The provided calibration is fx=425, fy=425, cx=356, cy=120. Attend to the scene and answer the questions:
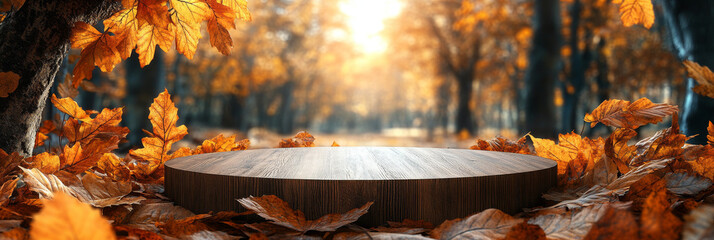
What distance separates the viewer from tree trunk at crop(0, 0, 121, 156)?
126cm

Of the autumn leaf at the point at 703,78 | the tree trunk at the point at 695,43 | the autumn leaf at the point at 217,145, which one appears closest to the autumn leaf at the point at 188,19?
the autumn leaf at the point at 217,145

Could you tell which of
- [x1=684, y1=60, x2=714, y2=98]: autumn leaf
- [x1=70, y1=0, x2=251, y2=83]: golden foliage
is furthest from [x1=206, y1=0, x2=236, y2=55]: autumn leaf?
[x1=684, y1=60, x2=714, y2=98]: autumn leaf

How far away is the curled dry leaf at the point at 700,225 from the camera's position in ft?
1.83

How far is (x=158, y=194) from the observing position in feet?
4.38

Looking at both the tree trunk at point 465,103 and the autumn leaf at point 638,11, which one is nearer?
the autumn leaf at point 638,11

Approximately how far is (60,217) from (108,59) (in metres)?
0.88

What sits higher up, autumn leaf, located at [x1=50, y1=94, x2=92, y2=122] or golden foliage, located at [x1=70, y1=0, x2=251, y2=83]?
golden foliage, located at [x1=70, y1=0, x2=251, y2=83]

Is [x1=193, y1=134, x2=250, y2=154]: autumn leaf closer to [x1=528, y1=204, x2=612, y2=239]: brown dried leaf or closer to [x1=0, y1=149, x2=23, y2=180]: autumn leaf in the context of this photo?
[x1=0, y1=149, x2=23, y2=180]: autumn leaf

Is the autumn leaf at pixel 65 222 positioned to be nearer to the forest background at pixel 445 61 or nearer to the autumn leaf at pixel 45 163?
the autumn leaf at pixel 45 163

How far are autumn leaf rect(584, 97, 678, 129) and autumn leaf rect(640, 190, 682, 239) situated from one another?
0.78m

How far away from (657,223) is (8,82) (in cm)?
160

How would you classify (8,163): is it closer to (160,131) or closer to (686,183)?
(160,131)

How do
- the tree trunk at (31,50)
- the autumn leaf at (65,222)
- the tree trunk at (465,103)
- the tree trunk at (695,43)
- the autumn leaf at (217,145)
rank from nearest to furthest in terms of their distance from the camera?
the autumn leaf at (65,222) → the tree trunk at (31,50) → the autumn leaf at (217,145) → the tree trunk at (695,43) → the tree trunk at (465,103)

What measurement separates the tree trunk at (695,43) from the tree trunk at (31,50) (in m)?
3.05
